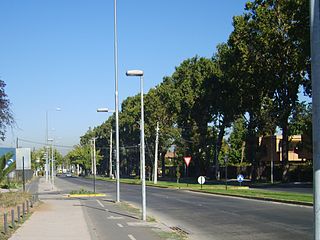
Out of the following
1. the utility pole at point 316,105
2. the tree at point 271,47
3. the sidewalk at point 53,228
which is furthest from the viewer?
the tree at point 271,47

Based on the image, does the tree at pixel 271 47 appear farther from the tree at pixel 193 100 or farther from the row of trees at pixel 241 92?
the tree at pixel 193 100

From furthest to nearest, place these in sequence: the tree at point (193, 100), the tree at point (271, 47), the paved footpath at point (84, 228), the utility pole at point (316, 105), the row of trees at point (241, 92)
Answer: the tree at point (193, 100)
the row of trees at point (241, 92)
the tree at point (271, 47)
the paved footpath at point (84, 228)
the utility pole at point (316, 105)

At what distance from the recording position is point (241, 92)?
53.0 meters

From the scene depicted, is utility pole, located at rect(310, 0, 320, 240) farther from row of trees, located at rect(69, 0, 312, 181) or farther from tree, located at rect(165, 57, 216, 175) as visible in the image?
tree, located at rect(165, 57, 216, 175)

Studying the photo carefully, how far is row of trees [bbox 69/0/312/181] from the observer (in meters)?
44.9

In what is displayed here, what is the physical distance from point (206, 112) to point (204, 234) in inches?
2215

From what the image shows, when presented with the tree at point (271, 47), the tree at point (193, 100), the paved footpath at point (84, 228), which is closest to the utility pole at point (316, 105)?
the paved footpath at point (84, 228)

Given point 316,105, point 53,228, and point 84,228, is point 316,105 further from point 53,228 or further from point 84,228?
point 53,228

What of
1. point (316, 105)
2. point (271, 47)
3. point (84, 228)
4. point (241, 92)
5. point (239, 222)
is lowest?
point (239, 222)

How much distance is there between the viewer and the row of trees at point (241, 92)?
4488 cm

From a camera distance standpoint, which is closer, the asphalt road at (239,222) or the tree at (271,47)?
the asphalt road at (239,222)

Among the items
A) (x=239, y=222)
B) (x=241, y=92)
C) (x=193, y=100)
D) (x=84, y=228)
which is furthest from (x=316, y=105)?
(x=193, y=100)

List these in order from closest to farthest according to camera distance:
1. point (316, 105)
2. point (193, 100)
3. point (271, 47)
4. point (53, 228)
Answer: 1. point (316, 105)
2. point (53, 228)
3. point (271, 47)
4. point (193, 100)

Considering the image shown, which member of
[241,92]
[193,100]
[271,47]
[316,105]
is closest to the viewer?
[316,105]
